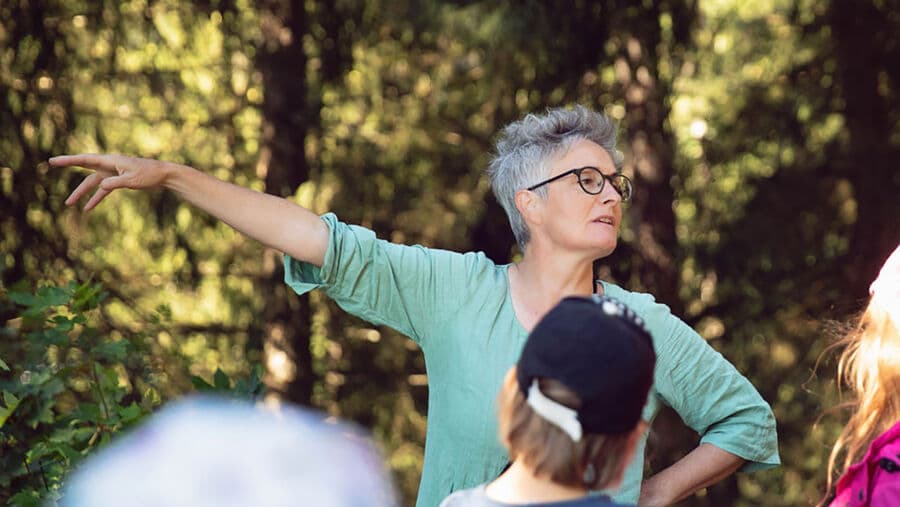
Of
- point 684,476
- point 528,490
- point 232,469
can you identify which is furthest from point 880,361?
point 232,469

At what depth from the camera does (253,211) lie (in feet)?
8.54

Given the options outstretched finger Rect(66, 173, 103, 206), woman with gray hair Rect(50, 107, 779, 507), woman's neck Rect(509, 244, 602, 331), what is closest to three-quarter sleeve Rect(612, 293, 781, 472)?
woman with gray hair Rect(50, 107, 779, 507)

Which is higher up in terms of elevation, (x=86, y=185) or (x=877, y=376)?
(x=86, y=185)

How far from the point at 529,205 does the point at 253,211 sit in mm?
709

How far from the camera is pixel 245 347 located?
7832 mm

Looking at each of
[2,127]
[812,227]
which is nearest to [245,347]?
[2,127]

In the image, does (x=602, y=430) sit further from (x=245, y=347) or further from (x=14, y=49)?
(x=245, y=347)

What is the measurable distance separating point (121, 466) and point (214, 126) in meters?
7.16

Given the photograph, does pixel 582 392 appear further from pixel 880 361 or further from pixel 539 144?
pixel 880 361

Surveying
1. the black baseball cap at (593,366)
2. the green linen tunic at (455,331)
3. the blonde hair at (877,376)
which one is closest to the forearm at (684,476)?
the green linen tunic at (455,331)

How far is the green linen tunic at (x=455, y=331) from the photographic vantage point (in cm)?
270

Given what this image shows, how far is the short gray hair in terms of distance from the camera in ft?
9.75

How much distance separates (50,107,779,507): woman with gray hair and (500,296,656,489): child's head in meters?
0.86

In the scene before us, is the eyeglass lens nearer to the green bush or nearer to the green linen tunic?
the green linen tunic
